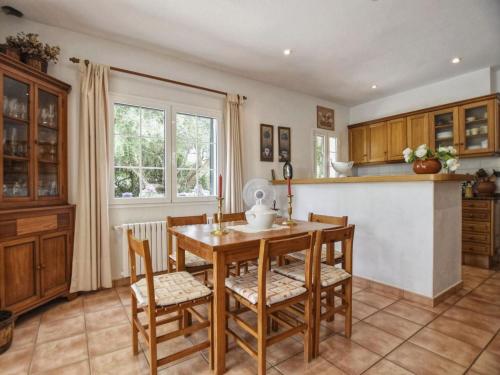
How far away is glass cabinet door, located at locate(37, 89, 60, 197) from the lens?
8.03 feet

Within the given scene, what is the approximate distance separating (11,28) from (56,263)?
7.31ft

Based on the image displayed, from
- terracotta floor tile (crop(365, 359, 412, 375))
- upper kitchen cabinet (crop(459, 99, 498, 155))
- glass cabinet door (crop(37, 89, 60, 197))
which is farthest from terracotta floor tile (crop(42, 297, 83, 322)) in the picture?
upper kitchen cabinet (crop(459, 99, 498, 155))

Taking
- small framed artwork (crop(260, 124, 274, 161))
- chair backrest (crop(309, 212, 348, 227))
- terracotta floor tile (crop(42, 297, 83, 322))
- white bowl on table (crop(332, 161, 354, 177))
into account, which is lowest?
terracotta floor tile (crop(42, 297, 83, 322))

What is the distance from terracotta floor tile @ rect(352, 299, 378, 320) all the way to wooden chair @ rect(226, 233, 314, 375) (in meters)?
0.80

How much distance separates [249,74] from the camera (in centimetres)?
387

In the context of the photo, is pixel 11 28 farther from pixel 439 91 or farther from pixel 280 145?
pixel 439 91

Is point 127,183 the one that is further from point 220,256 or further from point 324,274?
point 324,274

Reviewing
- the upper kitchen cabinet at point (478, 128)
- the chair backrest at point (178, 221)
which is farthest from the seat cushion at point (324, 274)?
the upper kitchen cabinet at point (478, 128)

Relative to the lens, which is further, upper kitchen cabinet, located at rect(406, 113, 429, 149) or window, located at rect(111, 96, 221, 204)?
upper kitchen cabinet, located at rect(406, 113, 429, 149)

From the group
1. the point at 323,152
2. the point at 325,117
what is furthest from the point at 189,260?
the point at 325,117

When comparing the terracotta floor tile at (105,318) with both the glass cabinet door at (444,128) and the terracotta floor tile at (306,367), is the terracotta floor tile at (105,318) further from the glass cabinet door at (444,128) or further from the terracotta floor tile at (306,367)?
the glass cabinet door at (444,128)

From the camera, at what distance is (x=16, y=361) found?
1729mm

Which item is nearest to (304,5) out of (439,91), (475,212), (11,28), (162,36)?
(162,36)

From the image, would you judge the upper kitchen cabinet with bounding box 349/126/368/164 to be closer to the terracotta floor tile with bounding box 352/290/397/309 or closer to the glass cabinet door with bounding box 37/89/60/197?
the terracotta floor tile with bounding box 352/290/397/309
